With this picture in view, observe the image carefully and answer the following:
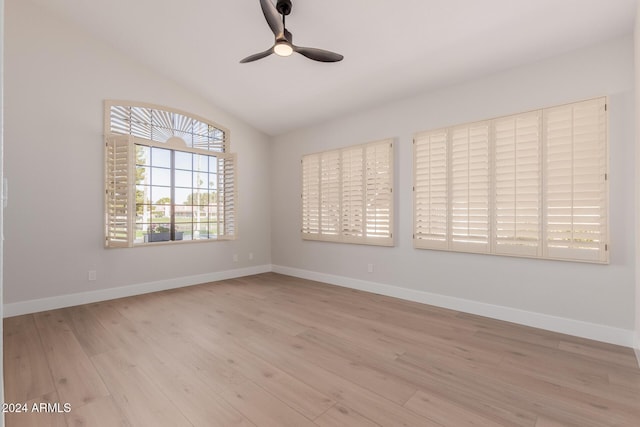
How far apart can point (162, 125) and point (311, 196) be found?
2.49 m

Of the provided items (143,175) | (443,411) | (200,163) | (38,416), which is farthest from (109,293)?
(443,411)

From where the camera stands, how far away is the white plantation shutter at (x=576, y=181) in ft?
9.16

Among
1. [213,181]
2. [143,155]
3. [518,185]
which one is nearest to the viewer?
[518,185]

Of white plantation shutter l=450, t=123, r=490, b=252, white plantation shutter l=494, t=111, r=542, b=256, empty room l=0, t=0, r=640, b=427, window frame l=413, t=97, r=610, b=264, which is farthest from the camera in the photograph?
white plantation shutter l=450, t=123, r=490, b=252

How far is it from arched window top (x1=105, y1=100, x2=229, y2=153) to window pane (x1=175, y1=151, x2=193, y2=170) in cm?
16

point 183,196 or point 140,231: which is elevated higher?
point 183,196

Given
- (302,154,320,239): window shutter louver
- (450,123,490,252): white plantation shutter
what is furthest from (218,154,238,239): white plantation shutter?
(450,123,490,252): white plantation shutter

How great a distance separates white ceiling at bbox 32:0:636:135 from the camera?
2678 millimetres

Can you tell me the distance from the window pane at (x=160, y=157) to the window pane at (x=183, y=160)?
117 mm

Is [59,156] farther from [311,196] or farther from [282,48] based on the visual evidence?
[311,196]

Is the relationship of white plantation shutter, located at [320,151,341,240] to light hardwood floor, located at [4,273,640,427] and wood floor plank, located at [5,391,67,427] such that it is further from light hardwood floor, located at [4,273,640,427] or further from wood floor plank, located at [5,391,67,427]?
wood floor plank, located at [5,391,67,427]

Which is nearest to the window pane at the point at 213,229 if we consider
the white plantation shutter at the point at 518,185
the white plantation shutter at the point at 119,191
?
the white plantation shutter at the point at 119,191

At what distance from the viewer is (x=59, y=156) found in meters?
3.75

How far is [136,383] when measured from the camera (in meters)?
2.10
